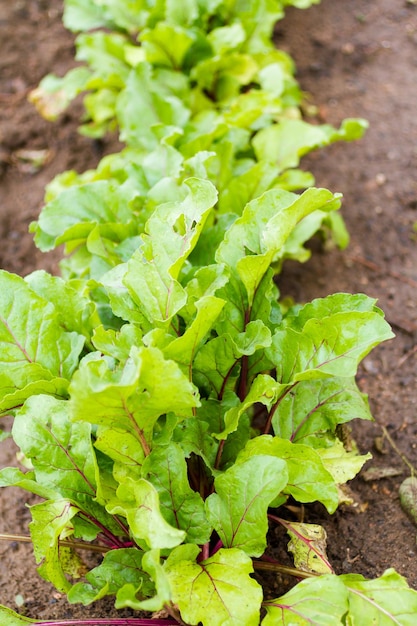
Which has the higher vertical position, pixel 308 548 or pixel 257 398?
pixel 257 398

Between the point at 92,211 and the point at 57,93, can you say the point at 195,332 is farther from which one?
the point at 57,93

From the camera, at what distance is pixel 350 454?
1.89 metres

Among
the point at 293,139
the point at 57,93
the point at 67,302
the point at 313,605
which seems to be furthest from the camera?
the point at 57,93

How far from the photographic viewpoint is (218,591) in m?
1.51

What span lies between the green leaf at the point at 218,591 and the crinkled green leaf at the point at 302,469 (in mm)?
217

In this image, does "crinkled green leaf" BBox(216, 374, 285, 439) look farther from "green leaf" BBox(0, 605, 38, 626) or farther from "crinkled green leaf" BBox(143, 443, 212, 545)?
"green leaf" BBox(0, 605, 38, 626)

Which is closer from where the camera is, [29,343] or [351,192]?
[29,343]

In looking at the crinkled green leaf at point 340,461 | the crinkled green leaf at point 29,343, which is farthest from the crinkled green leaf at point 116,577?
the crinkled green leaf at point 340,461

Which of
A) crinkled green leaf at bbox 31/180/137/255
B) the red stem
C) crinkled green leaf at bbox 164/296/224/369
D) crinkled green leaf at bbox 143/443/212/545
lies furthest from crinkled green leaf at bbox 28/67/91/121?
the red stem

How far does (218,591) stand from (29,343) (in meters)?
0.80

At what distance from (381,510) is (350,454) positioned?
0.84 ft

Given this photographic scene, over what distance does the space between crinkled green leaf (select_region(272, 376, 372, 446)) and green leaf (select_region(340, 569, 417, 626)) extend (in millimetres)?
410

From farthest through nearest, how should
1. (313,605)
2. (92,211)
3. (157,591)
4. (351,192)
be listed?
(351,192), (92,211), (313,605), (157,591)

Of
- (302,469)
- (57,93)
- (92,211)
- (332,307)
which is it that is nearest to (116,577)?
(302,469)
